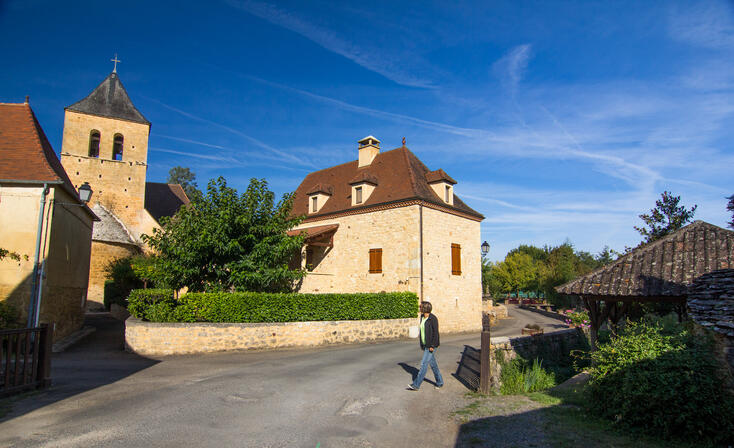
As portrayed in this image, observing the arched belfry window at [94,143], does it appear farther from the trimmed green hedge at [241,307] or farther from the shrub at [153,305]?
the shrub at [153,305]

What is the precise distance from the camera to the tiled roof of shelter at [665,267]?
7.88 meters

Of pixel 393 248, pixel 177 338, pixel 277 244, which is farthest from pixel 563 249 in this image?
pixel 177 338

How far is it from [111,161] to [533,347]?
27968 millimetres

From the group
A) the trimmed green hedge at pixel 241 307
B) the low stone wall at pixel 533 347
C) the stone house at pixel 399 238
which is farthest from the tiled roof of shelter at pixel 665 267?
the stone house at pixel 399 238

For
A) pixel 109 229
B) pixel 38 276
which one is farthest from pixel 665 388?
pixel 109 229

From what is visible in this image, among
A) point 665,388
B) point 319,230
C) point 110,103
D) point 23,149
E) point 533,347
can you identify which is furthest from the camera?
point 110,103

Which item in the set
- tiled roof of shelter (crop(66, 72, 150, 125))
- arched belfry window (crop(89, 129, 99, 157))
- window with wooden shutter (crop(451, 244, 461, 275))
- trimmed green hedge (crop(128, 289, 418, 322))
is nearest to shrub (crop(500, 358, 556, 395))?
trimmed green hedge (crop(128, 289, 418, 322))

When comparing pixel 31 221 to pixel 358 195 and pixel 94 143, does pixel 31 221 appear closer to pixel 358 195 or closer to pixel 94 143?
pixel 358 195

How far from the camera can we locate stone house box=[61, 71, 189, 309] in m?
26.4

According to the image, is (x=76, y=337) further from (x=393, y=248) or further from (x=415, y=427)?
(x=415, y=427)

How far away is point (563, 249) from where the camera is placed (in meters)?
46.7

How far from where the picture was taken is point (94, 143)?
92.4 ft

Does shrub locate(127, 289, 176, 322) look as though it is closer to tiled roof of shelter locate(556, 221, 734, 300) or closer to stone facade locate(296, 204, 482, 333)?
stone facade locate(296, 204, 482, 333)

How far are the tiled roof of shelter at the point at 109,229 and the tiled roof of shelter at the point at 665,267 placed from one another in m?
25.6
